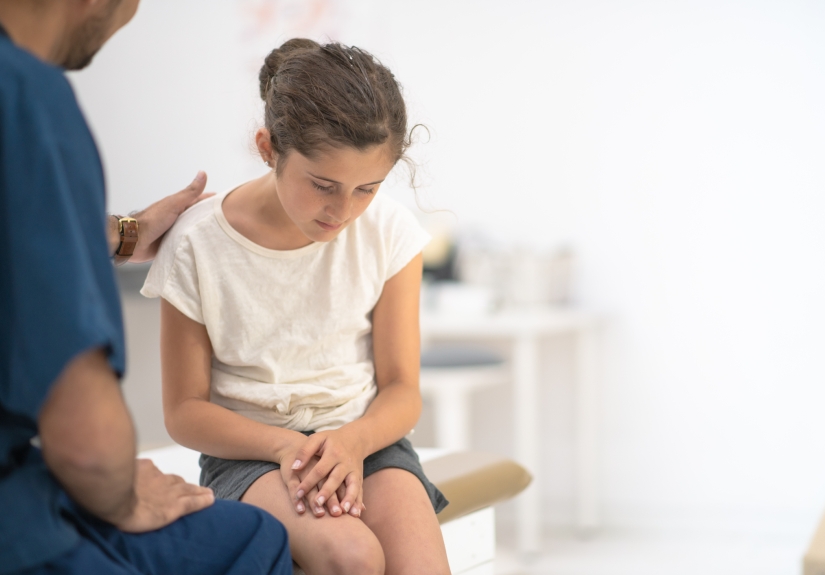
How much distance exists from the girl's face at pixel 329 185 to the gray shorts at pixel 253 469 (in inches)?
12.6

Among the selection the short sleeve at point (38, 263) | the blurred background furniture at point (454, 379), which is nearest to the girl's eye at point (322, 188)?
the short sleeve at point (38, 263)

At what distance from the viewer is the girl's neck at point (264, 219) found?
1.28 m

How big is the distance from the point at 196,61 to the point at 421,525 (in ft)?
10.6

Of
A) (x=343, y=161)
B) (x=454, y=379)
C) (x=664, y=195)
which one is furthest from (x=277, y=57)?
(x=664, y=195)

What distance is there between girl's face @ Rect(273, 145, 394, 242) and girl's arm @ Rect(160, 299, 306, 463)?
0.77 feet

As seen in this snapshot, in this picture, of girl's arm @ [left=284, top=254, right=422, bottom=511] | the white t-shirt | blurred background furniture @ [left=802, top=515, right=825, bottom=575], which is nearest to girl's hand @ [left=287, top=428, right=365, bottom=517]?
girl's arm @ [left=284, top=254, right=422, bottom=511]

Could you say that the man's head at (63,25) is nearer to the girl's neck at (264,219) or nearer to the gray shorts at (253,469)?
the girl's neck at (264,219)

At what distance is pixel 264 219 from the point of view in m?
1.29

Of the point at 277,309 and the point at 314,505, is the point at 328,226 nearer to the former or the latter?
the point at 277,309

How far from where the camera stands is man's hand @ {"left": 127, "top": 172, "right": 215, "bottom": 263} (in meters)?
1.28

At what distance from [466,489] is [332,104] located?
0.75 meters

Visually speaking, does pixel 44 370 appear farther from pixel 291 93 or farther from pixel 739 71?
pixel 739 71

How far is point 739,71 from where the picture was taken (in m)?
3.15

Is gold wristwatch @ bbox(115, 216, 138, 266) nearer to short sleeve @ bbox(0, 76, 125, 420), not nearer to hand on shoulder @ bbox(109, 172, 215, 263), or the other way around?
hand on shoulder @ bbox(109, 172, 215, 263)
